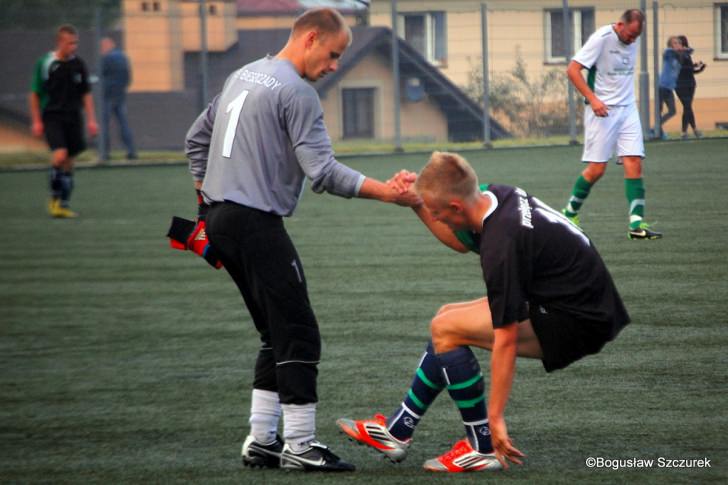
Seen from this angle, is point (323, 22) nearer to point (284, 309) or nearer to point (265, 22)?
point (284, 309)

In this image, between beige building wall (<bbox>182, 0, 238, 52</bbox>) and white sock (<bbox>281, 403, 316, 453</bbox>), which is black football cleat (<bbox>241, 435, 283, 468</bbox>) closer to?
white sock (<bbox>281, 403, 316, 453</bbox>)

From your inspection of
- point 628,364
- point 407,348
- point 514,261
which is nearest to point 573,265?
point 514,261

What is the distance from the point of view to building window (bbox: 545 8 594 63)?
24406mm

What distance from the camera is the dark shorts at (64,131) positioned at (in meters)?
14.9

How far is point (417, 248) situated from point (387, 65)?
15.1 m

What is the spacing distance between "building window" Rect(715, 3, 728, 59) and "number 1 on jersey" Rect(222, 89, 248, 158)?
19015 millimetres

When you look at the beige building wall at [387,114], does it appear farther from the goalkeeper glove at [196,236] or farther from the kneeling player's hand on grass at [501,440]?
the kneeling player's hand on grass at [501,440]

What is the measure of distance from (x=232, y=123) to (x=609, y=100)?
23.4 feet

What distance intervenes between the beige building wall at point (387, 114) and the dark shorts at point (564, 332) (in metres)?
20.6

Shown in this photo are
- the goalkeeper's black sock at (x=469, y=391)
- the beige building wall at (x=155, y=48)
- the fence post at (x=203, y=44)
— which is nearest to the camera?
the goalkeeper's black sock at (x=469, y=391)

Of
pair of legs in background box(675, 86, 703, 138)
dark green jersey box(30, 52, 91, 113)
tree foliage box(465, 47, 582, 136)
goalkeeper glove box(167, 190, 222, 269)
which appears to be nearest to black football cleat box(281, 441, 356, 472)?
goalkeeper glove box(167, 190, 222, 269)

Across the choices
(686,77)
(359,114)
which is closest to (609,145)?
(686,77)

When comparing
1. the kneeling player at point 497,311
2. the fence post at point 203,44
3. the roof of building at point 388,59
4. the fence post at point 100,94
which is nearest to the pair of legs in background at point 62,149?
the fence post at point 100,94

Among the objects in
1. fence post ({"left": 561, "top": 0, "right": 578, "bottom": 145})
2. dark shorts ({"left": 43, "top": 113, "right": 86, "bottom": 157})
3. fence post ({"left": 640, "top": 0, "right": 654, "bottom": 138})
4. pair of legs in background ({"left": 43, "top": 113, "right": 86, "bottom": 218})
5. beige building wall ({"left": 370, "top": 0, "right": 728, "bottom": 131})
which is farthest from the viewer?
fence post ({"left": 561, "top": 0, "right": 578, "bottom": 145})
